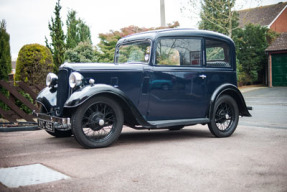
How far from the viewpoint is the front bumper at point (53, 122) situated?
546 cm

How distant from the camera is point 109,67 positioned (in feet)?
19.6

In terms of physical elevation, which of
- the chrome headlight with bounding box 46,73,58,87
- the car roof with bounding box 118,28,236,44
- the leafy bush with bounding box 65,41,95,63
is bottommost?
the chrome headlight with bounding box 46,73,58,87

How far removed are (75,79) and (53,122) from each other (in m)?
0.84

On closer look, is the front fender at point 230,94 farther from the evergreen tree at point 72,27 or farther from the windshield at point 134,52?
the evergreen tree at point 72,27

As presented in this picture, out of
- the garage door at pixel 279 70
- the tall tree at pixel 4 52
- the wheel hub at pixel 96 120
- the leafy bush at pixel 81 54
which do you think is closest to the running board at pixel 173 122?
the wheel hub at pixel 96 120

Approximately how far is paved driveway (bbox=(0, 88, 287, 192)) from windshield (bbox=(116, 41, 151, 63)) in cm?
159

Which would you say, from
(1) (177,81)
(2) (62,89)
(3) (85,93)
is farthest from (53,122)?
(1) (177,81)

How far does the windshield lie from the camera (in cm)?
651

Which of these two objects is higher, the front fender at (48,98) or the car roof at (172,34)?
the car roof at (172,34)

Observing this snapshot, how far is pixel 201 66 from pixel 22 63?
733 centimetres

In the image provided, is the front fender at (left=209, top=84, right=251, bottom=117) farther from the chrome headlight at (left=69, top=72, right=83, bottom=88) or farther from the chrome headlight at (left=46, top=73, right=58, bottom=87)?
the chrome headlight at (left=46, top=73, right=58, bottom=87)

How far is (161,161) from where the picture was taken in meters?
4.77

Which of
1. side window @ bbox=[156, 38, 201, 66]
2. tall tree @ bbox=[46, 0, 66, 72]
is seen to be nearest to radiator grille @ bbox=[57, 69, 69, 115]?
side window @ bbox=[156, 38, 201, 66]

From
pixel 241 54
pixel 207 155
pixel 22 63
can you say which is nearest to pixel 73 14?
pixel 241 54
